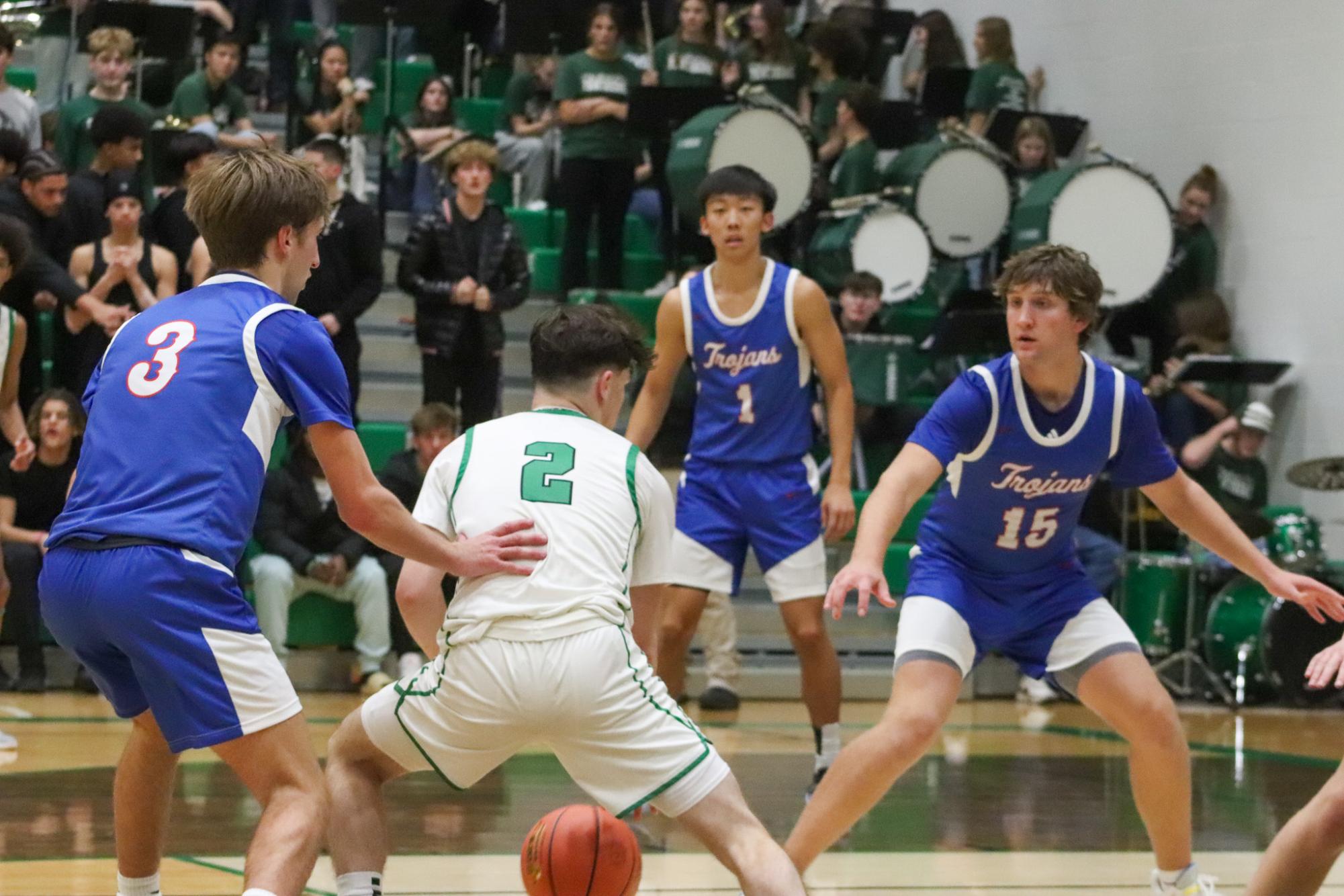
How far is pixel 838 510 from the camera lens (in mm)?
6230

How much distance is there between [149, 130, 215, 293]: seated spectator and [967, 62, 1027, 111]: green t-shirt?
6301mm

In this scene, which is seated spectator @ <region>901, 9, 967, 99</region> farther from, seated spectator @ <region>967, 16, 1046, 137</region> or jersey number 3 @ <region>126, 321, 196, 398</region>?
jersey number 3 @ <region>126, 321, 196, 398</region>

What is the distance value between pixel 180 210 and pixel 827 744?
4.89 m

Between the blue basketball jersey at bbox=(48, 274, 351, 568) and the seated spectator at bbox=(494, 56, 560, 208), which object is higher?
the seated spectator at bbox=(494, 56, 560, 208)

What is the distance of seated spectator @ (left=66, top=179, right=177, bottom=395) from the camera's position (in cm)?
910

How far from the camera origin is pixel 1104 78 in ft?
45.6

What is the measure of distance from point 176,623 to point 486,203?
6977 millimetres

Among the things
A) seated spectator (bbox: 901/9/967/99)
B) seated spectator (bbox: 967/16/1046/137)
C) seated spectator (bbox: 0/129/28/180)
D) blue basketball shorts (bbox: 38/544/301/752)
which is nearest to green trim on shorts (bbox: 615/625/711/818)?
blue basketball shorts (bbox: 38/544/301/752)

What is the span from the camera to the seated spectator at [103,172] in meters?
9.49

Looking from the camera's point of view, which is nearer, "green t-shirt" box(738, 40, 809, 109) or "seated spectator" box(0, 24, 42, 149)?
"seated spectator" box(0, 24, 42, 149)

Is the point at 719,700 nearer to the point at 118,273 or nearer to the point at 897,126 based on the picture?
the point at 118,273

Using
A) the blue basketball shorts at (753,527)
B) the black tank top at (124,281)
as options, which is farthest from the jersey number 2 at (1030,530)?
the black tank top at (124,281)

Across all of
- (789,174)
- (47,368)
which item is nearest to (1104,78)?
(789,174)

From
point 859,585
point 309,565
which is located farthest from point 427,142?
point 859,585
